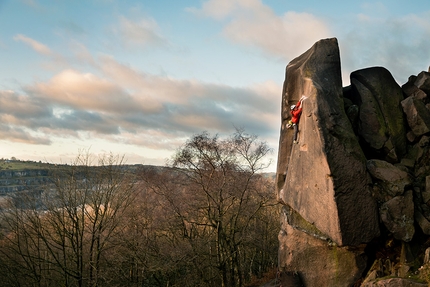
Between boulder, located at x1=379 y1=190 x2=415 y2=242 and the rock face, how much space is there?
26 millimetres

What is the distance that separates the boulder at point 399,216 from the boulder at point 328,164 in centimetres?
33

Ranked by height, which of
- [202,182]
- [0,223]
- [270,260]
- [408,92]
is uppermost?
[408,92]

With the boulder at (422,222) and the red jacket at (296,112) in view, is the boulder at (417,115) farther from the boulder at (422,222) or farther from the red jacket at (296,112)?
the red jacket at (296,112)

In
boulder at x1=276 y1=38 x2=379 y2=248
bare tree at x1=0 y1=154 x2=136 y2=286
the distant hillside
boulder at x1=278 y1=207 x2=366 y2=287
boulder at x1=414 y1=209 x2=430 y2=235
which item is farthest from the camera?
the distant hillside

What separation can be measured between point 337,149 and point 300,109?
2.02m

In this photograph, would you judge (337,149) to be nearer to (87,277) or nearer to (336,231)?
(336,231)

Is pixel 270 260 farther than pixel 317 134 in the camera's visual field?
Yes

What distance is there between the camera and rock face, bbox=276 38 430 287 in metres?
10.8

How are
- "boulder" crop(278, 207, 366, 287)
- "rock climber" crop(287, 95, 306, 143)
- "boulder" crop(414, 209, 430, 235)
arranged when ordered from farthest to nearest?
"rock climber" crop(287, 95, 306, 143) < "boulder" crop(278, 207, 366, 287) < "boulder" crop(414, 209, 430, 235)

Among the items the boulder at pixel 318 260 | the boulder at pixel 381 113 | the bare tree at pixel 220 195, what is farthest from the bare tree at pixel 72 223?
the boulder at pixel 381 113

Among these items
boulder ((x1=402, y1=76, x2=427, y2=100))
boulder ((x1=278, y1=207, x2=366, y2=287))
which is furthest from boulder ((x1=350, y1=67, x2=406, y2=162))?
boulder ((x1=278, y1=207, x2=366, y2=287))

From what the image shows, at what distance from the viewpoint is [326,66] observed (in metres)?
12.2

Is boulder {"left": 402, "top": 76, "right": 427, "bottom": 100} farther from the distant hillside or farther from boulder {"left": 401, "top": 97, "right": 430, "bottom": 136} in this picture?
the distant hillside

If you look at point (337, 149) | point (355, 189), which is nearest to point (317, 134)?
point (337, 149)
